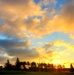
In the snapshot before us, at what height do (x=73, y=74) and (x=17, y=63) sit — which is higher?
(x=17, y=63)

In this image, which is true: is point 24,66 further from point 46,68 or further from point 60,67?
point 60,67

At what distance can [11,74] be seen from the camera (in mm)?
68312

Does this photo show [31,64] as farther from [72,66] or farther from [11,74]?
[11,74]

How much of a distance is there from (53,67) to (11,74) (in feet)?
113

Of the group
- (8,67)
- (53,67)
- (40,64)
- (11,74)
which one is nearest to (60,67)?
(53,67)

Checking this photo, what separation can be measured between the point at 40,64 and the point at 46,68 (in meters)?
4.56

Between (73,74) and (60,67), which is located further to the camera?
(60,67)

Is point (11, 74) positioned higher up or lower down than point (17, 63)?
lower down

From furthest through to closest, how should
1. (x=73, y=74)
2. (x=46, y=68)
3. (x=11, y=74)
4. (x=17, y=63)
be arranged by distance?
(x=17, y=63), (x=46, y=68), (x=73, y=74), (x=11, y=74)

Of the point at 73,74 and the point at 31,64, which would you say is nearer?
the point at 73,74

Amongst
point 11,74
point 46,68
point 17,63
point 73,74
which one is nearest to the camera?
point 11,74

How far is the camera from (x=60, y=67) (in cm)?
9819

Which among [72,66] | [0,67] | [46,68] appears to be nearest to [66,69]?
[72,66]

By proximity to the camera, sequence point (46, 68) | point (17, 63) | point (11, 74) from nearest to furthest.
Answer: point (11, 74)
point (46, 68)
point (17, 63)
